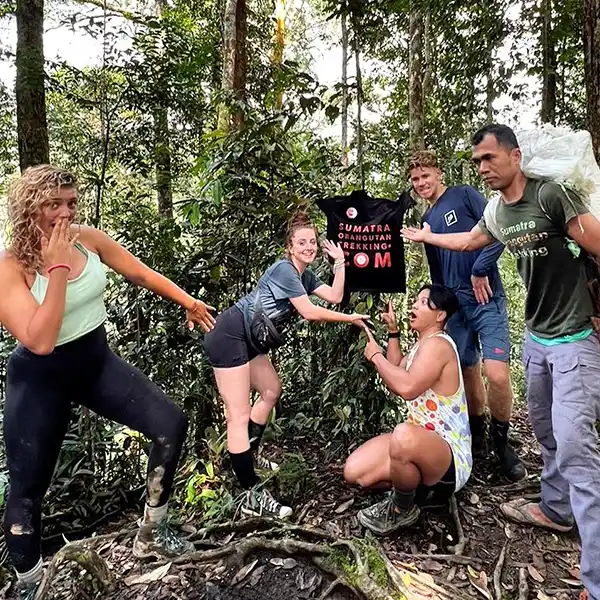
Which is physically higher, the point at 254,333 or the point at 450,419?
the point at 254,333

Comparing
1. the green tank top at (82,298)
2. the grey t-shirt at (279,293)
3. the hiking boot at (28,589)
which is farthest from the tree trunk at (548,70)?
the hiking boot at (28,589)

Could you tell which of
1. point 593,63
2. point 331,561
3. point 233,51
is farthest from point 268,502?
point 233,51

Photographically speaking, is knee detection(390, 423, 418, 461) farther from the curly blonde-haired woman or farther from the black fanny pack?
Result: the curly blonde-haired woman

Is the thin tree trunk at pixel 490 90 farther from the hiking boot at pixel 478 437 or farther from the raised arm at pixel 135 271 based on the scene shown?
the raised arm at pixel 135 271

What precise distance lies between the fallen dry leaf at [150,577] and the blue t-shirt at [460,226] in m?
2.36

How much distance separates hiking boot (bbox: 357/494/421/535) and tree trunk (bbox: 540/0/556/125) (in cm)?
497

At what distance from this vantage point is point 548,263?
2.45 m

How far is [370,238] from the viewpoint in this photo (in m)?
3.51

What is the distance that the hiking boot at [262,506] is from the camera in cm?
293

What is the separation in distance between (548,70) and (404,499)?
210 inches

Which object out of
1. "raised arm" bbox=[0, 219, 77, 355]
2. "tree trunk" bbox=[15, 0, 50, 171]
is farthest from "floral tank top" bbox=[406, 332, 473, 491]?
"tree trunk" bbox=[15, 0, 50, 171]

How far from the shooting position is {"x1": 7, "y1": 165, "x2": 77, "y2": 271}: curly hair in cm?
210

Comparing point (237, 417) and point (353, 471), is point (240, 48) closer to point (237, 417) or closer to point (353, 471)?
point (237, 417)

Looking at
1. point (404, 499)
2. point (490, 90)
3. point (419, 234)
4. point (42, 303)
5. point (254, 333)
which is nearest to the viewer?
point (42, 303)
